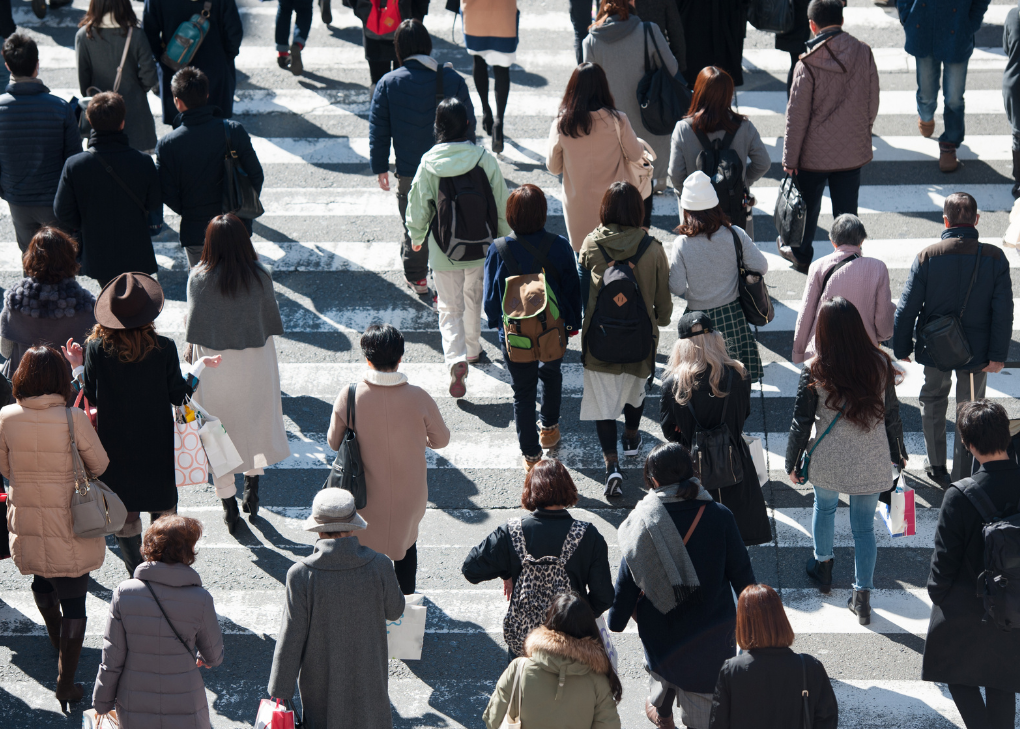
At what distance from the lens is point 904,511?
21.5 ft

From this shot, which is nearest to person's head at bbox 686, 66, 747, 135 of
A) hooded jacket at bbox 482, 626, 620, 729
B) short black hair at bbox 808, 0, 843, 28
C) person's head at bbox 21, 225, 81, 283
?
short black hair at bbox 808, 0, 843, 28

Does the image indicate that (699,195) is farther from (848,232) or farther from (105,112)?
(105,112)

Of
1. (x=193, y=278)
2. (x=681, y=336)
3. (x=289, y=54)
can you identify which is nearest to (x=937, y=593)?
(x=681, y=336)

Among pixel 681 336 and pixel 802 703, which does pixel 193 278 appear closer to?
pixel 681 336

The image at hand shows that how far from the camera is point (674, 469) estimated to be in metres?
5.32

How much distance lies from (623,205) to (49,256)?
A: 10.7ft

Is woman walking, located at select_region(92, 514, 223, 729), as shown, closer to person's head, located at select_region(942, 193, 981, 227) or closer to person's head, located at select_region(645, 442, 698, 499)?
person's head, located at select_region(645, 442, 698, 499)

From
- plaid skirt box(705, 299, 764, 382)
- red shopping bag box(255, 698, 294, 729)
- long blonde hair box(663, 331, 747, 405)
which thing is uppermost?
long blonde hair box(663, 331, 747, 405)

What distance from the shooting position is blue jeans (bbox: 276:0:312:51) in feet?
41.2

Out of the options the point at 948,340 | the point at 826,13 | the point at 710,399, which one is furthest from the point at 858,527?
the point at 826,13

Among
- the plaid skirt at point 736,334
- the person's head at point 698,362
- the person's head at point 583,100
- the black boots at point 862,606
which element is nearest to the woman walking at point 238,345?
the person's head at point 698,362

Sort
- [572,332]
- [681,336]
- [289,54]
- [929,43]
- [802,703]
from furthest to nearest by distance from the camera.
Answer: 1. [289,54]
2. [929,43]
3. [572,332]
4. [681,336]
5. [802,703]

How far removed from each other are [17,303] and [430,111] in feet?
11.3

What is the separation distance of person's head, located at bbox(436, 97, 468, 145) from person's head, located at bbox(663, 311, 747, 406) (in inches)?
101
